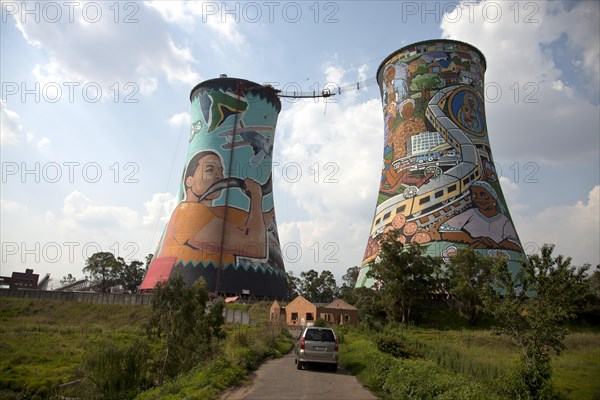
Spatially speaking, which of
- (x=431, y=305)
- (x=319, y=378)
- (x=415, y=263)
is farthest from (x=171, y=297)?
(x=431, y=305)

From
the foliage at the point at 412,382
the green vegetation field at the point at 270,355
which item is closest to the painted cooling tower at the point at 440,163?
the green vegetation field at the point at 270,355

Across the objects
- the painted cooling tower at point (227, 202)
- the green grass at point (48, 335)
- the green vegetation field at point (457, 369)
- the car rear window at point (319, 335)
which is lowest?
the green grass at point (48, 335)

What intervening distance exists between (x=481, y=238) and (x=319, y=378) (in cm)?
2514

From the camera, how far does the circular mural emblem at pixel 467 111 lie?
34.2 m

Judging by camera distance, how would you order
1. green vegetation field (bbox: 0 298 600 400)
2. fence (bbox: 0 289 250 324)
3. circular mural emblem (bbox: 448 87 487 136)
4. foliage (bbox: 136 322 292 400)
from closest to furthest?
foliage (bbox: 136 322 292 400) < green vegetation field (bbox: 0 298 600 400) < circular mural emblem (bbox: 448 87 487 136) < fence (bbox: 0 289 250 324)

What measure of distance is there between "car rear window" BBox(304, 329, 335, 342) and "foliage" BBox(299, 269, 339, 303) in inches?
2455

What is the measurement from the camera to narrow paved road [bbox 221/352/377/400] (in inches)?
308

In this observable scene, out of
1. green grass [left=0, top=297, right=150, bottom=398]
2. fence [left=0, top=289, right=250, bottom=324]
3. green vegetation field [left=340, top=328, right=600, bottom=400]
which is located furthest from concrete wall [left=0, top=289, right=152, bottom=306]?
green vegetation field [left=340, top=328, right=600, bottom=400]

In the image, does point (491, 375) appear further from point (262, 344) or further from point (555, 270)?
point (262, 344)

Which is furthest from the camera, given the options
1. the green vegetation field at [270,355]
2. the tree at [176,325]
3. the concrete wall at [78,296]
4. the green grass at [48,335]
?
the concrete wall at [78,296]

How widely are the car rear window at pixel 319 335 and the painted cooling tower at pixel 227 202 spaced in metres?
27.4

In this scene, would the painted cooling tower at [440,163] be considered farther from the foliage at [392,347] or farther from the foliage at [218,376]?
the foliage at [218,376]

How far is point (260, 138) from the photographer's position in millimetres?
43438

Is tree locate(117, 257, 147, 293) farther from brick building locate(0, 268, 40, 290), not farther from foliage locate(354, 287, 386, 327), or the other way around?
foliage locate(354, 287, 386, 327)
